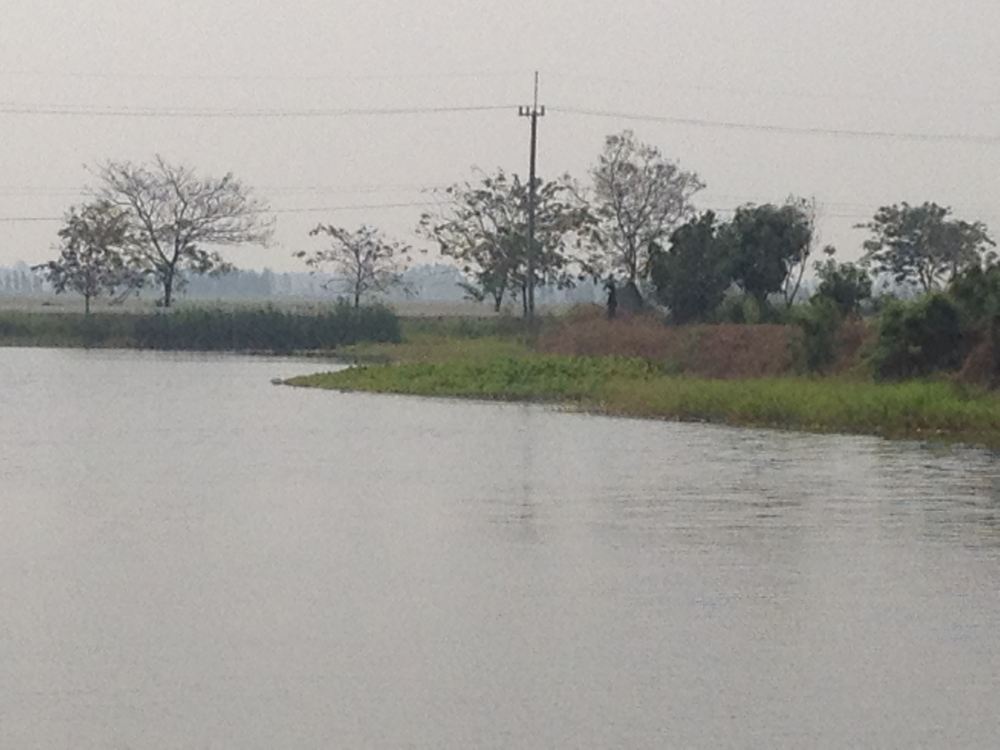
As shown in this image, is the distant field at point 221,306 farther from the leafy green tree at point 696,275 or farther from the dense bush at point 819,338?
the dense bush at point 819,338

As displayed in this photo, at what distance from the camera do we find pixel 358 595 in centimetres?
1434

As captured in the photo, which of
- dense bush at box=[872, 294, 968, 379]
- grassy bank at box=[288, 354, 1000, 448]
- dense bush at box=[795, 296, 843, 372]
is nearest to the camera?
grassy bank at box=[288, 354, 1000, 448]

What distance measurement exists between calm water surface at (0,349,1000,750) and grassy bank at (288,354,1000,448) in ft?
16.2

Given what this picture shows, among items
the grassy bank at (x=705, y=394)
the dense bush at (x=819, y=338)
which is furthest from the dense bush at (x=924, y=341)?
the dense bush at (x=819, y=338)

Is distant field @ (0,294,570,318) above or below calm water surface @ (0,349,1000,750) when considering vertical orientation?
above

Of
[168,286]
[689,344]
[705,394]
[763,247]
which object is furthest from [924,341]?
[168,286]

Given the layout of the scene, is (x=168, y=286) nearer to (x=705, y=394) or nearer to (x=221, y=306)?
(x=221, y=306)

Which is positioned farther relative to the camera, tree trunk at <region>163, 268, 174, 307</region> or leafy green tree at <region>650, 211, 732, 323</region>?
tree trunk at <region>163, 268, 174, 307</region>

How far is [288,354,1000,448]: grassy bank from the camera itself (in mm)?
33094

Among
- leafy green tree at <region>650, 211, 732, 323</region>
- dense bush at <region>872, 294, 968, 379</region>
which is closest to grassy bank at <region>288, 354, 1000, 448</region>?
dense bush at <region>872, 294, 968, 379</region>

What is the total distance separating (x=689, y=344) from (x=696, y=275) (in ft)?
35.1

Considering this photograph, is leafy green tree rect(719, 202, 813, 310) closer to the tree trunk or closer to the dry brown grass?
the dry brown grass

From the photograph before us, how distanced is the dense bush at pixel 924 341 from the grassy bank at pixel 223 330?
44558 millimetres

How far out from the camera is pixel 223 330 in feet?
281
